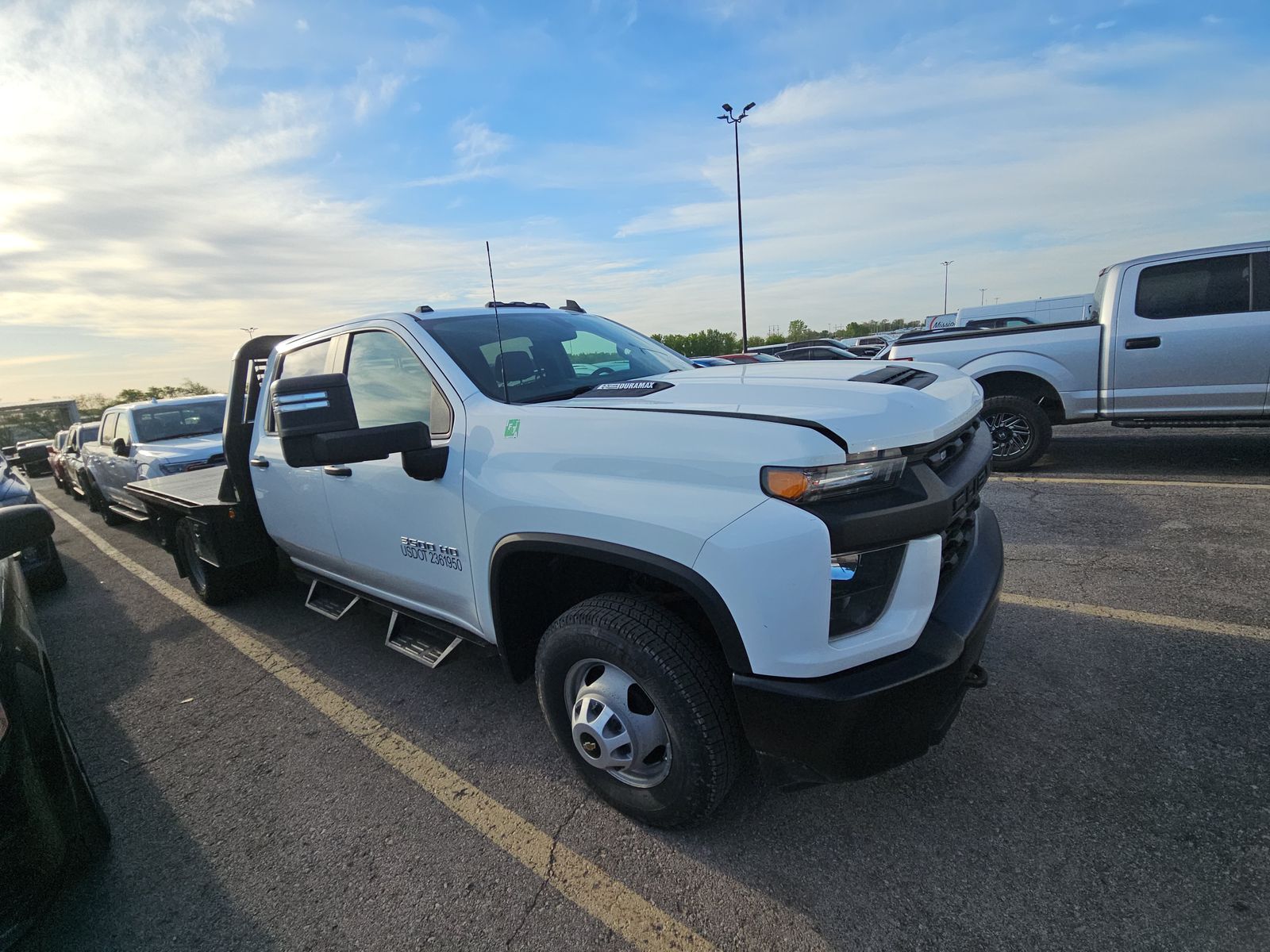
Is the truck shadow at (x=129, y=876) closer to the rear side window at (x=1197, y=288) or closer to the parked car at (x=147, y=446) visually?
the parked car at (x=147, y=446)

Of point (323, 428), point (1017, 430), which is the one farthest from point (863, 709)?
point (1017, 430)

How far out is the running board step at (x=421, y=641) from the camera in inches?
110

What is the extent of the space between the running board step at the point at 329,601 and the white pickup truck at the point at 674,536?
2.00 feet

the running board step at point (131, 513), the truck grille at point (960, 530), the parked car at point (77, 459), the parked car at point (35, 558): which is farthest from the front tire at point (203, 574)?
the parked car at point (77, 459)

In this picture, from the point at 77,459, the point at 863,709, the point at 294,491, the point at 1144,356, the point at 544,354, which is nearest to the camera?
the point at 863,709

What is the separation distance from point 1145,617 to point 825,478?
2.78 m

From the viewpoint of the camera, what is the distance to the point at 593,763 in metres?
2.22

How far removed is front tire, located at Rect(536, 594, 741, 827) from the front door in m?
0.57

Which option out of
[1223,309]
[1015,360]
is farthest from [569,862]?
[1223,309]

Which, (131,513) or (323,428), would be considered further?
(131,513)

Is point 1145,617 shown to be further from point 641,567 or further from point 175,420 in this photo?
point 175,420

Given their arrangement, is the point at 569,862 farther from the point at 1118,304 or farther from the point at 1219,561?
the point at 1118,304

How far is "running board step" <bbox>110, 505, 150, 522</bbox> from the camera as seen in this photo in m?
6.80

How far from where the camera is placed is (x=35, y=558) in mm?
5523
